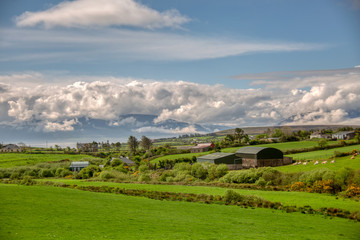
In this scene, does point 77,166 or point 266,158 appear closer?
point 266,158

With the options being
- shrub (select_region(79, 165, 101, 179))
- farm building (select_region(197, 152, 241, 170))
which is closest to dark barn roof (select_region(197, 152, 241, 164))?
farm building (select_region(197, 152, 241, 170))

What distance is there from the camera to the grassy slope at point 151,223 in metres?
16.9

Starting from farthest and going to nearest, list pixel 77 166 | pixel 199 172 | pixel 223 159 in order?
pixel 77 166, pixel 223 159, pixel 199 172

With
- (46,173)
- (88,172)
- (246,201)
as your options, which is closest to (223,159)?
(88,172)

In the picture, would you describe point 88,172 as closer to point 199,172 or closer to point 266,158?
point 199,172

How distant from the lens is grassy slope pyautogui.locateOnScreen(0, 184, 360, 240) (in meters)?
16.9

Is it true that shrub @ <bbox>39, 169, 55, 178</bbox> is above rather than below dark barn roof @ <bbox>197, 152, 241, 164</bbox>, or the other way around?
below

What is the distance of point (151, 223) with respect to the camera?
20.9 m

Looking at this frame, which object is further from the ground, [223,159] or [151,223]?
[223,159]

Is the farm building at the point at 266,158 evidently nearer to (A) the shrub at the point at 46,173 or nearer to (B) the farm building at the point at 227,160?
(B) the farm building at the point at 227,160

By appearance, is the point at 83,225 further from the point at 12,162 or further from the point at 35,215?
the point at 12,162

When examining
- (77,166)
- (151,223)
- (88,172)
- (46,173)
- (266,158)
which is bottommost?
(46,173)

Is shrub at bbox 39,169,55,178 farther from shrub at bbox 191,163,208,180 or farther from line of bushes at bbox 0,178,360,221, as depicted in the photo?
line of bushes at bbox 0,178,360,221

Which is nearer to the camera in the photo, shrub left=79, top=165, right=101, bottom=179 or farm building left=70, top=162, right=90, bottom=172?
shrub left=79, top=165, right=101, bottom=179
